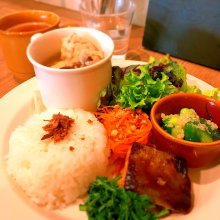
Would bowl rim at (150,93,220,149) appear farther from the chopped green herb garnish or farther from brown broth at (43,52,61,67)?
brown broth at (43,52,61,67)

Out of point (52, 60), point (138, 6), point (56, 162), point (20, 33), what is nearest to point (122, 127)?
point (56, 162)

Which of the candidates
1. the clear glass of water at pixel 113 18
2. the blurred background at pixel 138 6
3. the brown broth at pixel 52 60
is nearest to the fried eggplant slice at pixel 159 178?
the brown broth at pixel 52 60

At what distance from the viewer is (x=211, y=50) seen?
4.66ft

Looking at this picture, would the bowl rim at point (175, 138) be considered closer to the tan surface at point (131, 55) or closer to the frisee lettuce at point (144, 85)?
the frisee lettuce at point (144, 85)

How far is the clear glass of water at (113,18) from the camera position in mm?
1521

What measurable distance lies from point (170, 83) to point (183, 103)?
0.40 ft

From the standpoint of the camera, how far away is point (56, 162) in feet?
3.03

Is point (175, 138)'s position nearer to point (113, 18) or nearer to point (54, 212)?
point (54, 212)

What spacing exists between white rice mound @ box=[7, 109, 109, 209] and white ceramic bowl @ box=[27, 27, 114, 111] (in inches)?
3.7

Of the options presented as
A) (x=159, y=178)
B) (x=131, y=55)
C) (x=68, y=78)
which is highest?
(x=68, y=78)

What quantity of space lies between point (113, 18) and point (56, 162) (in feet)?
2.84

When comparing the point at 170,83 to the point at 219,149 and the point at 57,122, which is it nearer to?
the point at 219,149

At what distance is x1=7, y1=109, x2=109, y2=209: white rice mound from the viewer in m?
0.90

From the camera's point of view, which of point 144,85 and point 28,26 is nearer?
point 144,85
